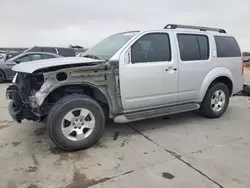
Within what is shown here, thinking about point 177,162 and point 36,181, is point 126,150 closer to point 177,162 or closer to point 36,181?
point 177,162

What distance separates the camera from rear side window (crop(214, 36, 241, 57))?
5481 mm

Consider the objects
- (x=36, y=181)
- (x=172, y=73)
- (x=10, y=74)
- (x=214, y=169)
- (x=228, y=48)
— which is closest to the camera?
(x=36, y=181)

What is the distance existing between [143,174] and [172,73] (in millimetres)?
2106

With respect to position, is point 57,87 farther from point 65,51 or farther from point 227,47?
point 65,51

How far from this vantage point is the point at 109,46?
4.77 m

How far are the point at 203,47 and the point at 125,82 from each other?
2003mm

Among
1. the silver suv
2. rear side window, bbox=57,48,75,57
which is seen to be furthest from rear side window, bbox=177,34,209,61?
rear side window, bbox=57,48,75,57

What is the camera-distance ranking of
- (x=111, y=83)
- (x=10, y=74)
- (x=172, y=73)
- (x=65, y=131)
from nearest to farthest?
(x=65, y=131) → (x=111, y=83) → (x=172, y=73) → (x=10, y=74)

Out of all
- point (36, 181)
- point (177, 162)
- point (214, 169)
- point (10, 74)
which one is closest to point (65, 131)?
point (36, 181)

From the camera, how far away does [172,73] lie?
4.70m

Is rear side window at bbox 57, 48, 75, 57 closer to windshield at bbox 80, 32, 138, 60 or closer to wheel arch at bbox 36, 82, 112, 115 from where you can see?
windshield at bbox 80, 32, 138, 60

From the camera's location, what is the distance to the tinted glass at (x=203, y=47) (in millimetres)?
5208

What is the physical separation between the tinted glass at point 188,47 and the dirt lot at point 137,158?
4.27 ft

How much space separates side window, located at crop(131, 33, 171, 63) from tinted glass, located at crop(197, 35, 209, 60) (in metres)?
0.85
